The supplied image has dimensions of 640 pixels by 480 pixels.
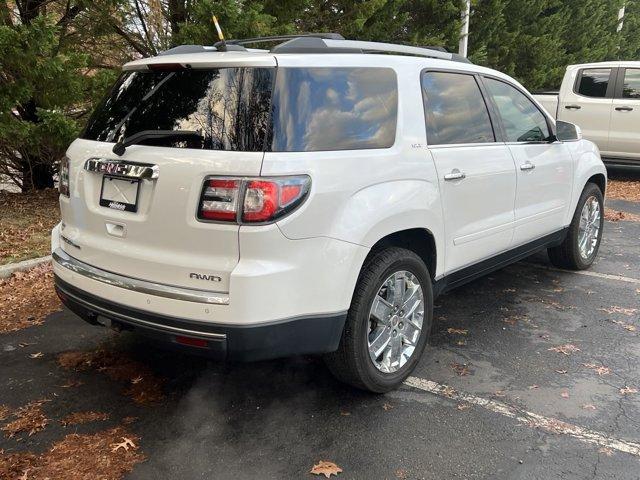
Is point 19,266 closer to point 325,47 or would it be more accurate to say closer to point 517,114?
point 325,47

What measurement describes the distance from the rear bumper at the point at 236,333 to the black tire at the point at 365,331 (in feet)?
0.42

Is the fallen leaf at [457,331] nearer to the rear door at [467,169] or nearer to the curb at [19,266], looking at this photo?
the rear door at [467,169]

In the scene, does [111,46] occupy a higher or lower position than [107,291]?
higher

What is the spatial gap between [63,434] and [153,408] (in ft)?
1.49

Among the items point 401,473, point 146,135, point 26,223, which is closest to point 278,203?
point 146,135

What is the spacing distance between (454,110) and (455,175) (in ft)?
1.59

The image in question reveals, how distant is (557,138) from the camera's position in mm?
4922

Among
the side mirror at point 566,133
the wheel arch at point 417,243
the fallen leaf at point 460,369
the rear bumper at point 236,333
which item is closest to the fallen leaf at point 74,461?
the rear bumper at point 236,333

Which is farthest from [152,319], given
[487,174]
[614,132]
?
[614,132]

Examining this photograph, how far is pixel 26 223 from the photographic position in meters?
6.92

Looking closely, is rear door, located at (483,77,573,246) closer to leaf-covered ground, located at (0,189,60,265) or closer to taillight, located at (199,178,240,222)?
taillight, located at (199,178,240,222)

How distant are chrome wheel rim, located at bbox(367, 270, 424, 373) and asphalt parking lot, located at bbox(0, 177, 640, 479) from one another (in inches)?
8.3

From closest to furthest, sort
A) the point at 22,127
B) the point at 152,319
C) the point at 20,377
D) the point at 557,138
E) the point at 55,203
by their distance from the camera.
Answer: the point at 152,319 → the point at 20,377 → the point at 557,138 → the point at 22,127 → the point at 55,203

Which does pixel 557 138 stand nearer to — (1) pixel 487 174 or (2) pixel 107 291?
(1) pixel 487 174
